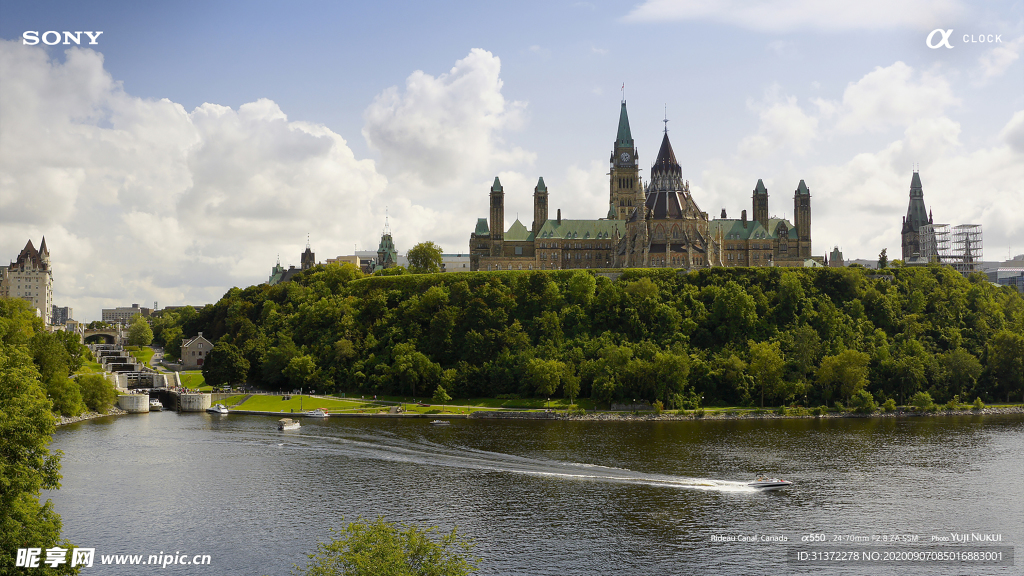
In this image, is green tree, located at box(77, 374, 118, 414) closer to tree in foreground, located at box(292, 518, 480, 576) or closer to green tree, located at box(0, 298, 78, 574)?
green tree, located at box(0, 298, 78, 574)

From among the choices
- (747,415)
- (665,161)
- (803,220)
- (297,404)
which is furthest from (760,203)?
(297,404)

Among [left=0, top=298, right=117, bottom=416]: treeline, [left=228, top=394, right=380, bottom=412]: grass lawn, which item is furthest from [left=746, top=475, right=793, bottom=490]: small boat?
[left=0, top=298, right=117, bottom=416]: treeline

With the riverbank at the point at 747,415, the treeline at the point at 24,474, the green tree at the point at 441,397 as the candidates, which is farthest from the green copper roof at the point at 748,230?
the treeline at the point at 24,474

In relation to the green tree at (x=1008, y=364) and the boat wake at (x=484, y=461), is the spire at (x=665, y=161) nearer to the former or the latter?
the green tree at (x=1008, y=364)

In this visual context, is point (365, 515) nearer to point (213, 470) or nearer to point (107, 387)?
point (213, 470)

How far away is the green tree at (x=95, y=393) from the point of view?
12075 centimetres

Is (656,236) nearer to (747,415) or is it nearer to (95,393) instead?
(747,415)

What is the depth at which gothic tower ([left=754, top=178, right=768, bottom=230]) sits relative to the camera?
190m

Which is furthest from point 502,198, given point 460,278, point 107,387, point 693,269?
point 107,387

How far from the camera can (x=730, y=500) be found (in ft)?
211

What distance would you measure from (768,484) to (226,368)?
9951cm

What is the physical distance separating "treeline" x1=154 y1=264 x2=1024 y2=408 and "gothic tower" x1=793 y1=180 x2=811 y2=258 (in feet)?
119

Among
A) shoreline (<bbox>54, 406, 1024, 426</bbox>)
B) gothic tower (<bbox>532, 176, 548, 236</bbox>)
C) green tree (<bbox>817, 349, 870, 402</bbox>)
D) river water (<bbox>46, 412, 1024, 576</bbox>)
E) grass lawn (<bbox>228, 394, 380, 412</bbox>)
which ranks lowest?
river water (<bbox>46, 412, 1024, 576</bbox>)

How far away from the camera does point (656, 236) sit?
16462cm
